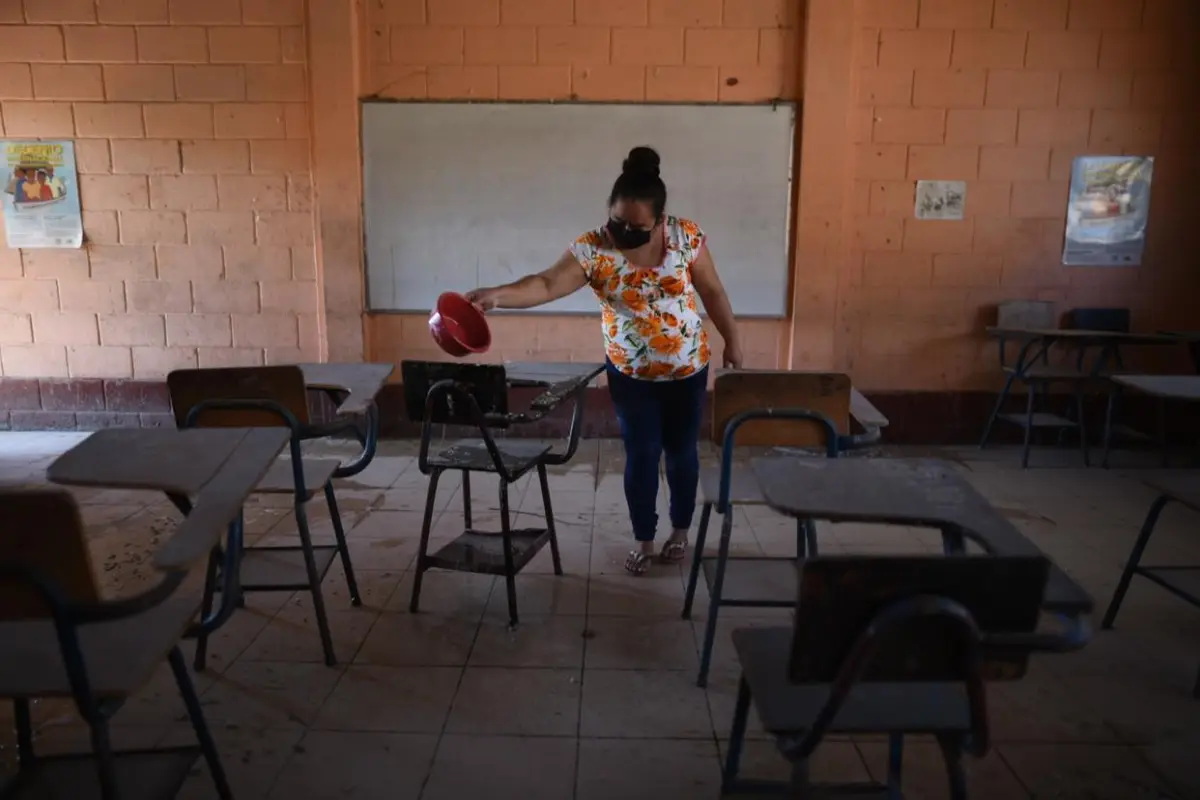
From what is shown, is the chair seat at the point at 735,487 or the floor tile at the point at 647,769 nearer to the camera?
the floor tile at the point at 647,769

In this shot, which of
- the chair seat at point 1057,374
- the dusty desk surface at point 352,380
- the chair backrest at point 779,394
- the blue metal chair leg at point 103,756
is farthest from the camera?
the chair seat at point 1057,374

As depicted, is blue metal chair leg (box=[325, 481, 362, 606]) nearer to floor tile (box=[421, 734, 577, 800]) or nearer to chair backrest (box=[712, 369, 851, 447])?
floor tile (box=[421, 734, 577, 800])

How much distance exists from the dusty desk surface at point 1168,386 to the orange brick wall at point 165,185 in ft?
13.0

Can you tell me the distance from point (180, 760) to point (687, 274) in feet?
6.19

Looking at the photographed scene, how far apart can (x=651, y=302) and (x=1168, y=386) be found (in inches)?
66.8

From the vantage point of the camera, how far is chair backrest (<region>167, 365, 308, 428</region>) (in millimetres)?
2227

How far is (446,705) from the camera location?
2.14 m

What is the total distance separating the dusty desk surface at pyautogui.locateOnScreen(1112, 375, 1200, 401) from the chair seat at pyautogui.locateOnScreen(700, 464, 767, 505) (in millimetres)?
1322

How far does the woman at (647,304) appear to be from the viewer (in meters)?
2.61

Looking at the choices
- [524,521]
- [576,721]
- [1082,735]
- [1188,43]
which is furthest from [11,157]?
[1188,43]

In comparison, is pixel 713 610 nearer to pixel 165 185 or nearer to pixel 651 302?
pixel 651 302

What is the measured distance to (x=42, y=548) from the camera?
1.24m

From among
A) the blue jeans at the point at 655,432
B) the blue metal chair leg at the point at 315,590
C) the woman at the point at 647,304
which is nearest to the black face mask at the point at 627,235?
the woman at the point at 647,304

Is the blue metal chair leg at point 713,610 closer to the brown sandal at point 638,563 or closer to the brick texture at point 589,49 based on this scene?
the brown sandal at point 638,563
